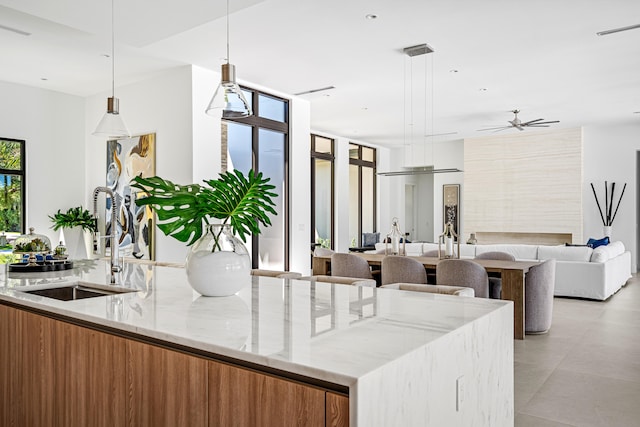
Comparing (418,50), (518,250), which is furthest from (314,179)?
(418,50)

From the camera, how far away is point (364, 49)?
18.4 feet

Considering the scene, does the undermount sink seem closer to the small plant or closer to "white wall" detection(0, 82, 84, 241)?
the small plant

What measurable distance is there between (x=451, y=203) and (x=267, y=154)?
653cm

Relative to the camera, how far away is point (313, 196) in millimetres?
10953

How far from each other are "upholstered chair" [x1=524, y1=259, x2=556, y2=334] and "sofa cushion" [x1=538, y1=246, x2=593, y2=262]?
1.99 metres

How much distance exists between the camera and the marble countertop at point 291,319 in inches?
47.4

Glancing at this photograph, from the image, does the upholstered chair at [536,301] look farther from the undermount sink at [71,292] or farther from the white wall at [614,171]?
the white wall at [614,171]

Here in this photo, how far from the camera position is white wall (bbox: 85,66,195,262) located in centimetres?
625

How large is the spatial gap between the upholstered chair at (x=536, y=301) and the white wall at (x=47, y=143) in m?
6.58

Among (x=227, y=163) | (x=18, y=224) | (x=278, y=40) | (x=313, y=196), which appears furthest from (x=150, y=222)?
(x=313, y=196)

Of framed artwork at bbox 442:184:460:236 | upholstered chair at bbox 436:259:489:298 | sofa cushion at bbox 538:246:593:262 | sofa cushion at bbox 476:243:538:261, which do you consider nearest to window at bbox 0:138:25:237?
upholstered chair at bbox 436:259:489:298

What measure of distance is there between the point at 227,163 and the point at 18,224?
3.22 m

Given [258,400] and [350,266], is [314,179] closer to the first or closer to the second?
[350,266]

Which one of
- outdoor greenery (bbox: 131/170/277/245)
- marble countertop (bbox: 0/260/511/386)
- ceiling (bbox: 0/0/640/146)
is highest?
ceiling (bbox: 0/0/640/146)
